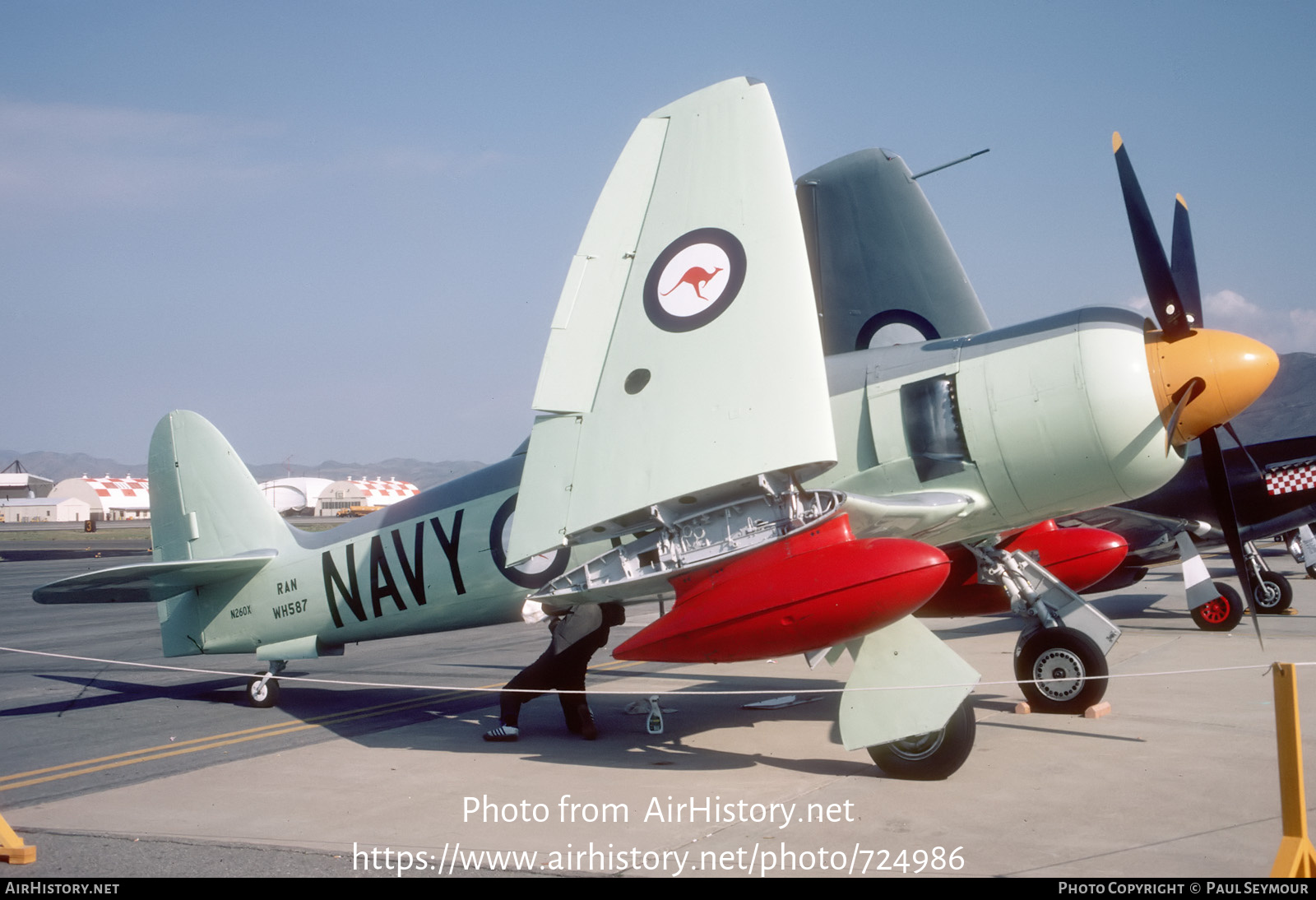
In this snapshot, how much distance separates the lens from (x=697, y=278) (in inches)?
234

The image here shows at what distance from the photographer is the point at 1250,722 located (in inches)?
291

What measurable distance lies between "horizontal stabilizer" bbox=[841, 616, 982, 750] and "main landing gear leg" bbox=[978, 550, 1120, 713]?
7.01 ft

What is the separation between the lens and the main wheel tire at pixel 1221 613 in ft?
44.1

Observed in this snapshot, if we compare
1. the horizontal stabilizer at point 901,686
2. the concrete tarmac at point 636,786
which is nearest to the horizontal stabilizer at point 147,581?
the concrete tarmac at point 636,786

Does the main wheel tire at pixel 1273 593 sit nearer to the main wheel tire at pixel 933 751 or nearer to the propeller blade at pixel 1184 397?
the propeller blade at pixel 1184 397

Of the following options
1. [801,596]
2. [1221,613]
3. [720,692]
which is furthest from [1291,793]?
[1221,613]

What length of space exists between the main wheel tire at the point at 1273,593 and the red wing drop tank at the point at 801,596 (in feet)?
40.3

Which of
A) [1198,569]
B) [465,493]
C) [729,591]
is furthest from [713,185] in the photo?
[1198,569]

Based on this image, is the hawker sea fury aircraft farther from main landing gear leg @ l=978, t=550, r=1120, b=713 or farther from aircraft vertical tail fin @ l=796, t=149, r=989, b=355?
aircraft vertical tail fin @ l=796, t=149, r=989, b=355

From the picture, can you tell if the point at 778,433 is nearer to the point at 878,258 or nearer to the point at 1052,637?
the point at 878,258

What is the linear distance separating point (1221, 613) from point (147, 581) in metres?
13.3

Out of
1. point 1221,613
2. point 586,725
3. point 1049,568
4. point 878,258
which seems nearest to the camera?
point 586,725

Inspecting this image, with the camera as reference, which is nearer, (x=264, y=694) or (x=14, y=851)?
(x=14, y=851)
